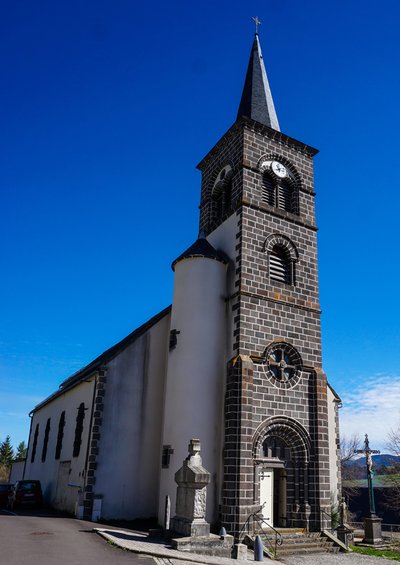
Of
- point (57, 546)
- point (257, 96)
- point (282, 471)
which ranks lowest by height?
point (57, 546)

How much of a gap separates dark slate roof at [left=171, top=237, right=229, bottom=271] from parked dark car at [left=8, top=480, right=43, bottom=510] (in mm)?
12026

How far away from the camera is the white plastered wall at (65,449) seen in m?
18.1

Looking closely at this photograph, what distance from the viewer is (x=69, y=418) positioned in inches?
866

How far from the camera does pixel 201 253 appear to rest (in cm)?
1781

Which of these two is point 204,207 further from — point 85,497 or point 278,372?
point 85,497

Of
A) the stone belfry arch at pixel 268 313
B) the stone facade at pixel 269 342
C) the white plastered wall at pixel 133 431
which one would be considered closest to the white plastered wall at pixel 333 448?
the stone belfry arch at pixel 268 313

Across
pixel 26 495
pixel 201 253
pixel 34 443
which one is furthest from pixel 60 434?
pixel 201 253

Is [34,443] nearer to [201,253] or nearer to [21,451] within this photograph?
[201,253]

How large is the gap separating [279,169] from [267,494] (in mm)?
12649

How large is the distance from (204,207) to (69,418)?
11.5 metres

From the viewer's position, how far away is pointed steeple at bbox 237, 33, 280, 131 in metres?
21.4

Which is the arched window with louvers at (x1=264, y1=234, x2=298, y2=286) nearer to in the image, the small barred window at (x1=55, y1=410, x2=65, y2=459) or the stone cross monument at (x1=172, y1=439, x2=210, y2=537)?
the stone cross monument at (x1=172, y1=439, x2=210, y2=537)

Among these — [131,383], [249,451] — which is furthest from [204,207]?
[249,451]

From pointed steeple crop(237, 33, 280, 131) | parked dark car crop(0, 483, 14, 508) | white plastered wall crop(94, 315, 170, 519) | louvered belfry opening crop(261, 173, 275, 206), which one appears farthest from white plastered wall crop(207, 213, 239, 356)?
parked dark car crop(0, 483, 14, 508)
